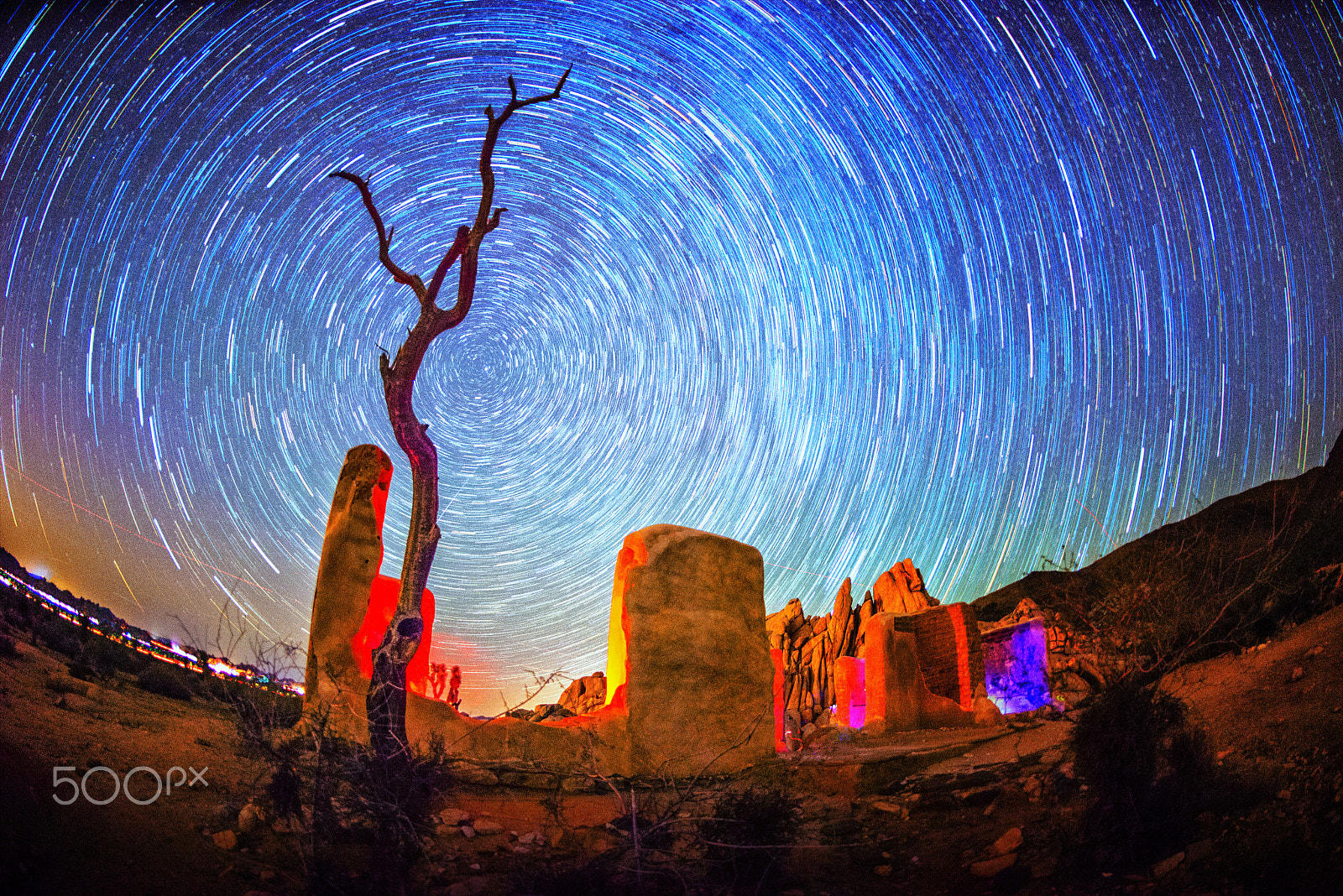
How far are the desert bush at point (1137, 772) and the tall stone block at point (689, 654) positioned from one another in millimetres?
3559

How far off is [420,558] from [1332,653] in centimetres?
1039

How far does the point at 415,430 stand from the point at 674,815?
15.9ft

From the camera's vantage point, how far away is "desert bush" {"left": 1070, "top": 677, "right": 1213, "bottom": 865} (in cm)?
549

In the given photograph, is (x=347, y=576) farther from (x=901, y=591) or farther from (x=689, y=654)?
(x=901, y=591)

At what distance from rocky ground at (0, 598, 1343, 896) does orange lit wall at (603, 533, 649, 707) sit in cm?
120

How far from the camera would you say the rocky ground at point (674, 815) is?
4477 mm

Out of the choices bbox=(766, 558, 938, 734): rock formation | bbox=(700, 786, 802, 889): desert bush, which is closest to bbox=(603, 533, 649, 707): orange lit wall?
bbox=(700, 786, 802, 889): desert bush

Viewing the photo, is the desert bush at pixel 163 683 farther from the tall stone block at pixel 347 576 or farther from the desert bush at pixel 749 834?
the desert bush at pixel 749 834

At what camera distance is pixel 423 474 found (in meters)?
7.96

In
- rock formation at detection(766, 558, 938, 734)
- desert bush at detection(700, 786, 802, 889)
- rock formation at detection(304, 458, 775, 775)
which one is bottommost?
desert bush at detection(700, 786, 802, 889)

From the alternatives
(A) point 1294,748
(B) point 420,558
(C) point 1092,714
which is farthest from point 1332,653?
(B) point 420,558

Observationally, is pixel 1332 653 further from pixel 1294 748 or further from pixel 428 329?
pixel 428 329

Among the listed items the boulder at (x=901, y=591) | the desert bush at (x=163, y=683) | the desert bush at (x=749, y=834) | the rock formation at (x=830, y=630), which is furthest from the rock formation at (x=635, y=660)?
the boulder at (x=901, y=591)

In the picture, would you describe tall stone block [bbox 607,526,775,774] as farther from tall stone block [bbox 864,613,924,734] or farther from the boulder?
the boulder
